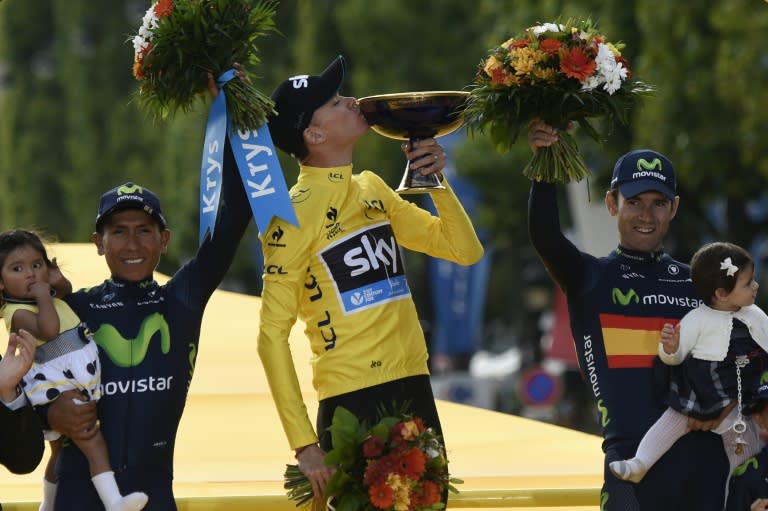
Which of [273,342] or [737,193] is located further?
[737,193]

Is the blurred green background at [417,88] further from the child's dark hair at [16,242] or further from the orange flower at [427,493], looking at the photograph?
the orange flower at [427,493]

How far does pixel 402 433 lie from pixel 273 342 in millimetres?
590

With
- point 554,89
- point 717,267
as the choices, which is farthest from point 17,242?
point 717,267

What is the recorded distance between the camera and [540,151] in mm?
5555

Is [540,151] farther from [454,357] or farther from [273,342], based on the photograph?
[454,357]

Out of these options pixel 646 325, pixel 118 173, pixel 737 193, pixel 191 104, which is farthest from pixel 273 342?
pixel 118 173

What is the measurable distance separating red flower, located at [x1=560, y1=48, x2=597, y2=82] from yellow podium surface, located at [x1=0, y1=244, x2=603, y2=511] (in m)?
1.75

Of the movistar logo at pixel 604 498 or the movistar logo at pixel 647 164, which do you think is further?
the movistar logo at pixel 647 164

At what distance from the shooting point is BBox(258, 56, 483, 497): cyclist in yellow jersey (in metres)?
5.54

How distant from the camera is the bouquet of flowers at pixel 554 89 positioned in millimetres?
5492

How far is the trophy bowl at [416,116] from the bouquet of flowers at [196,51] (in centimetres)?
41

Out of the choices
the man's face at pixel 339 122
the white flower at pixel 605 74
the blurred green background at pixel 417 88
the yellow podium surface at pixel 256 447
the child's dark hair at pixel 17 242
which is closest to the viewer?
the child's dark hair at pixel 17 242

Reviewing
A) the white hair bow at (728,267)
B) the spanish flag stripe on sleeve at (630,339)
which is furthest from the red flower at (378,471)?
the white hair bow at (728,267)

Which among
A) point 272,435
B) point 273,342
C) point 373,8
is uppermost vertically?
point 373,8
